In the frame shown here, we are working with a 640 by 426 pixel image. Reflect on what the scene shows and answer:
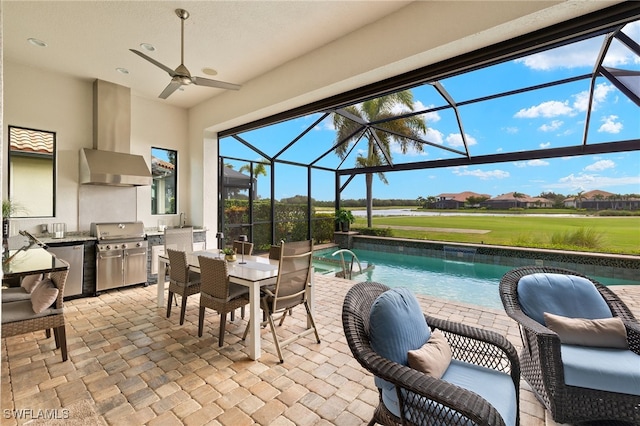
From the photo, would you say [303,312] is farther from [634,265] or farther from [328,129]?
[634,265]

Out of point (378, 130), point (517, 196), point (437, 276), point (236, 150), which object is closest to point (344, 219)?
point (378, 130)

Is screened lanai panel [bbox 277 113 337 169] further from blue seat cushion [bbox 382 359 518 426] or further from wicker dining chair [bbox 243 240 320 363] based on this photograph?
blue seat cushion [bbox 382 359 518 426]

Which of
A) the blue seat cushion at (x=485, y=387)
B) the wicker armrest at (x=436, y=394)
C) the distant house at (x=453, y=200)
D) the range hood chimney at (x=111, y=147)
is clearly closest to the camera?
the wicker armrest at (x=436, y=394)

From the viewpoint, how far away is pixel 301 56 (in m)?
4.19

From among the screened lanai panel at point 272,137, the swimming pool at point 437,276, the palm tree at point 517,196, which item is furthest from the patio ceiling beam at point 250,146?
the palm tree at point 517,196

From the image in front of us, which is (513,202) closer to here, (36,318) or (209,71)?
(209,71)

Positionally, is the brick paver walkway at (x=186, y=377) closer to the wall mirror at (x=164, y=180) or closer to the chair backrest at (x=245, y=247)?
the chair backrest at (x=245, y=247)

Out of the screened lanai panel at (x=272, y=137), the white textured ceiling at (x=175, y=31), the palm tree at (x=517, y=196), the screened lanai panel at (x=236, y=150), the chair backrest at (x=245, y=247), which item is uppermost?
the white textured ceiling at (x=175, y=31)

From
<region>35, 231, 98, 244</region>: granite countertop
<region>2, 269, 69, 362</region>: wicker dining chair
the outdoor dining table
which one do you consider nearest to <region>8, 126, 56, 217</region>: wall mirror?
<region>35, 231, 98, 244</region>: granite countertop

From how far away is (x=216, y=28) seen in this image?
3.56 meters

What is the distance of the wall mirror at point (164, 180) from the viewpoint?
19.9 feet

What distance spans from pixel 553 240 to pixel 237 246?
8.10m

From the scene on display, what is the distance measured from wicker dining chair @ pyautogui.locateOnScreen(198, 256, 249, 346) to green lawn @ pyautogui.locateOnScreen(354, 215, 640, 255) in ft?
25.3

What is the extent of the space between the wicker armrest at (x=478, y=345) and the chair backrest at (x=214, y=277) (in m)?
1.93
